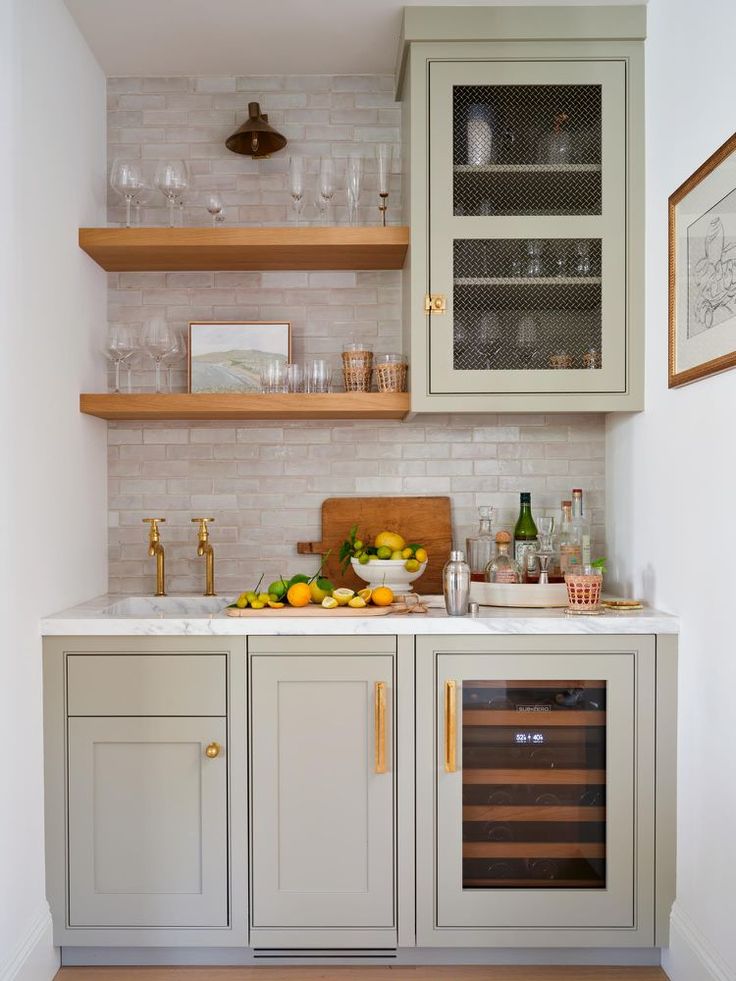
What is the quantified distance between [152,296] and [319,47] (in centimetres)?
94

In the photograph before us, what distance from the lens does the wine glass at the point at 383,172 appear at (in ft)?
8.20

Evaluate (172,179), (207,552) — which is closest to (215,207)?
(172,179)

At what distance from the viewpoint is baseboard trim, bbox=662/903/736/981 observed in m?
1.92

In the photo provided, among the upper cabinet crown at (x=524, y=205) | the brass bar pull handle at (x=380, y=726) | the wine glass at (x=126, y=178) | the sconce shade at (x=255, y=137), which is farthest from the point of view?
the sconce shade at (x=255, y=137)

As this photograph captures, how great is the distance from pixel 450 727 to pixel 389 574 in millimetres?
508

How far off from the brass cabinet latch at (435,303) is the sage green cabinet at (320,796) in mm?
948

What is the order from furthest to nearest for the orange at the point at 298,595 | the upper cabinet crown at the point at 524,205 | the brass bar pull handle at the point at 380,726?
the upper cabinet crown at the point at 524,205, the orange at the point at 298,595, the brass bar pull handle at the point at 380,726

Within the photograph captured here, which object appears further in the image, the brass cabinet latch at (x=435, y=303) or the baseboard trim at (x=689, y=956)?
the brass cabinet latch at (x=435, y=303)

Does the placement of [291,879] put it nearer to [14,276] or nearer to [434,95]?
[14,276]

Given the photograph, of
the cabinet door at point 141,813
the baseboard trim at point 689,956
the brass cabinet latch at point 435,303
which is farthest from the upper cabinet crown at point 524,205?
the baseboard trim at point 689,956

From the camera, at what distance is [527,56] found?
2.41 m

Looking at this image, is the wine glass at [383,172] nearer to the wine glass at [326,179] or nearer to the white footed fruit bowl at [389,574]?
the wine glass at [326,179]

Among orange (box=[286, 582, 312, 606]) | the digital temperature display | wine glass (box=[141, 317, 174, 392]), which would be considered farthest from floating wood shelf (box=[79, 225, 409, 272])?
the digital temperature display

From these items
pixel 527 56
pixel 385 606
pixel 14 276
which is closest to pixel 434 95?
pixel 527 56
